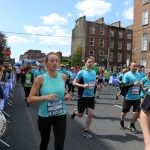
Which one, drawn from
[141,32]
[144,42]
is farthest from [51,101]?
[141,32]

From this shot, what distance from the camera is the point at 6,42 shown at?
4669 cm

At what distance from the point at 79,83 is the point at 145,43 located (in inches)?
979

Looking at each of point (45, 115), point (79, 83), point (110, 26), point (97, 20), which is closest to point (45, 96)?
point (45, 115)

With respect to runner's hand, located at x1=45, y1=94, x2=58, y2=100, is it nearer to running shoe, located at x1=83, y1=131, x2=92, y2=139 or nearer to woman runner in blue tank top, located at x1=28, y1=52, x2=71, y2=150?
woman runner in blue tank top, located at x1=28, y1=52, x2=71, y2=150

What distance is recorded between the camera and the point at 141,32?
28.8 metres

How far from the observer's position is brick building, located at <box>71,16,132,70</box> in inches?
1890

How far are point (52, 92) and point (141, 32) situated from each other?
27.9 metres

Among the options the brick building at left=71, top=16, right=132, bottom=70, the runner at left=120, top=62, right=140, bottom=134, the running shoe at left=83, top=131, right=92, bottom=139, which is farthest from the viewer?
the brick building at left=71, top=16, right=132, bottom=70

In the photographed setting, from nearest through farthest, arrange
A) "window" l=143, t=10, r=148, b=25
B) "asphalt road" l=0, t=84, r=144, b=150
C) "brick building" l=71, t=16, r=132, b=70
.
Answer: "asphalt road" l=0, t=84, r=144, b=150 < "window" l=143, t=10, r=148, b=25 < "brick building" l=71, t=16, r=132, b=70

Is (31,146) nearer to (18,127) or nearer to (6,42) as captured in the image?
(18,127)

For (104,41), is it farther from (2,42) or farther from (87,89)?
(87,89)

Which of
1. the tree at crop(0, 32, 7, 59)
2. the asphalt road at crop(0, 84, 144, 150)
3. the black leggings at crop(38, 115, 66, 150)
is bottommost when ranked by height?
the asphalt road at crop(0, 84, 144, 150)

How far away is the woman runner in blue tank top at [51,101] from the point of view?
10.3 ft

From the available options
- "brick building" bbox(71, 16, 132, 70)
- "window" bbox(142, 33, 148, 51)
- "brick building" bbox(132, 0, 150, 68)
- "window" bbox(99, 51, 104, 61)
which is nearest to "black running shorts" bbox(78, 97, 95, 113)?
"brick building" bbox(132, 0, 150, 68)
